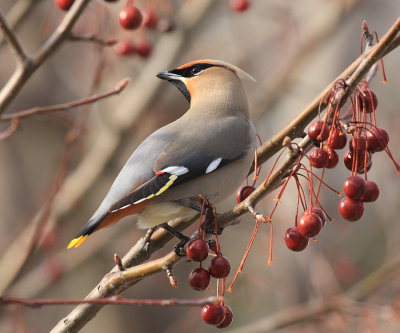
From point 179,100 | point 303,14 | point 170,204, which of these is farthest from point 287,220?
point 170,204

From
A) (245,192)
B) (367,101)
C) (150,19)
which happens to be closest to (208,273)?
(245,192)

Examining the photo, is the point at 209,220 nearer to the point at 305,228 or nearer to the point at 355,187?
the point at 305,228

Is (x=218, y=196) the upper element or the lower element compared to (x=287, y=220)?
upper

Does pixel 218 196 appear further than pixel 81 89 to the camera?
No

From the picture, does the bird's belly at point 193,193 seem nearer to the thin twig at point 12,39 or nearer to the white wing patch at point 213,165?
the white wing patch at point 213,165

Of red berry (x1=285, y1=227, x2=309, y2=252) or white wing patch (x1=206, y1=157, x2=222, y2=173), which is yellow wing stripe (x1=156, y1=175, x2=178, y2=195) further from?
red berry (x1=285, y1=227, x2=309, y2=252)

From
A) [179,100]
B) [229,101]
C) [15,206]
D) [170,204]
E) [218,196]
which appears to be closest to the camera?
[170,204]

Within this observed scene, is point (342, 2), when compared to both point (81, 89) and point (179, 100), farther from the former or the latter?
point (81, 89)

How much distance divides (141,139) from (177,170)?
3346 mm

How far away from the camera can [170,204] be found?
3.10 m

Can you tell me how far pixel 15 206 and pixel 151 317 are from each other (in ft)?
6.08

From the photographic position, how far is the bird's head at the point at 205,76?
3932 mm

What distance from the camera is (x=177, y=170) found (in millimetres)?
3129

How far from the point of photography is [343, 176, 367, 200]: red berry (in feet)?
6.97
